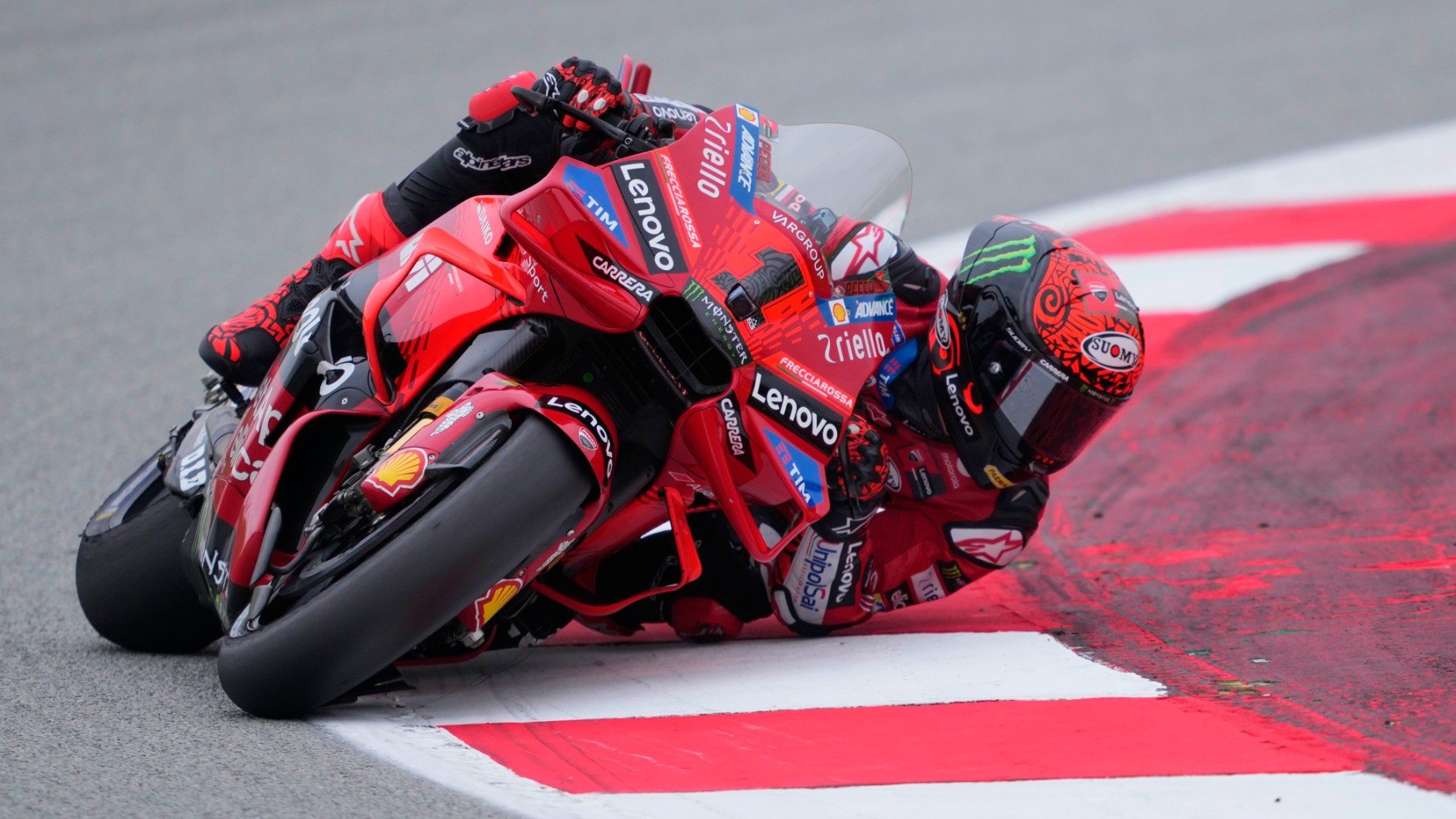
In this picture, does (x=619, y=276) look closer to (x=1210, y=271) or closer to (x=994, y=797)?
(x=994, y=797)

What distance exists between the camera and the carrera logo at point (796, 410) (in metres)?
3.35

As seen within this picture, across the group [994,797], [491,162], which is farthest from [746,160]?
[994,797]

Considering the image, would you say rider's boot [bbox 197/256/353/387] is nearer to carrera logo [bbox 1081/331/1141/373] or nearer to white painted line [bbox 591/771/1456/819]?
white painted line [bbox 591/771/1456/819]

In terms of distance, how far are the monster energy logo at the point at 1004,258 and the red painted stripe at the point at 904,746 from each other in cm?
104

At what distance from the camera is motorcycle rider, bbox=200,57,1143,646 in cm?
367

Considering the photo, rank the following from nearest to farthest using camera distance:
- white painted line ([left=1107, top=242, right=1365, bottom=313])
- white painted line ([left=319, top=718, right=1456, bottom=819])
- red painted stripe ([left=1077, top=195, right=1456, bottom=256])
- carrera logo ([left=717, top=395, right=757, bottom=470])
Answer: white painted line ([left=319, top=718, right=1456, bottom=819]) < carrera logo ([left=717, top=395, right=757, bottom=470]) < white painted line ([left=1107, top=242, right=1365, bottom=313]) < red painted stripe ([left=1077, top=195, right=1456, bottom=256])

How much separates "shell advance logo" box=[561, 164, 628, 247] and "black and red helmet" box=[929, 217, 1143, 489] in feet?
3.25

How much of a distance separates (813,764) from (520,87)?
1.55 metres

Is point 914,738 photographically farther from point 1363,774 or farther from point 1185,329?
point 1185,329

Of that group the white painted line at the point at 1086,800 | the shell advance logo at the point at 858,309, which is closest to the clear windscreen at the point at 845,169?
the shell advance logo at the point at 858,309

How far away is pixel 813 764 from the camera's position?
3.00 m

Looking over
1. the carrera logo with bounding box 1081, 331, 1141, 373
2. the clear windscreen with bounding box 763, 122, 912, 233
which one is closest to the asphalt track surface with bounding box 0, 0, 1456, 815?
the clear windscreen with bounding box 763, 122, 912, 233

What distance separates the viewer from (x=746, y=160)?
3416mm

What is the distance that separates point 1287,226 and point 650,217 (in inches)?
208
